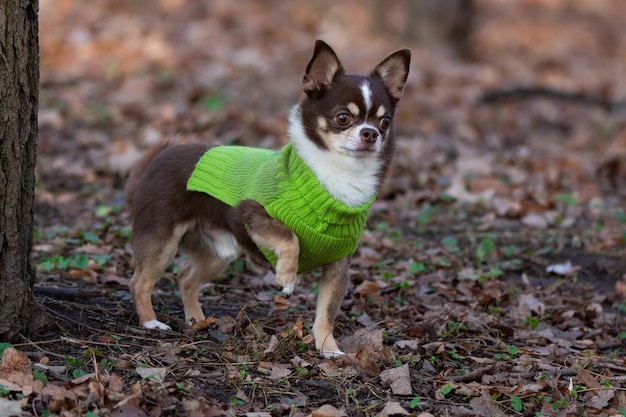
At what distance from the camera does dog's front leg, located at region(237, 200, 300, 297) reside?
4445 mm

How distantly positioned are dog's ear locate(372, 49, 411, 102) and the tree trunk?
1.90m

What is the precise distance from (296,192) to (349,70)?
9.42 meters

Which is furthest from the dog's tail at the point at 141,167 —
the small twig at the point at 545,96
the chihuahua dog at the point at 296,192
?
the small twig at the point at 545,96

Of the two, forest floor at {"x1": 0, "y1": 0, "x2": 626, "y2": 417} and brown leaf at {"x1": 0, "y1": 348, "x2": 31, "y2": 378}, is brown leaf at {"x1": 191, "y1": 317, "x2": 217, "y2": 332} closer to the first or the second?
forest floor at {"x1": 0, "y1": 0, "x2": 626, "y2": 417}

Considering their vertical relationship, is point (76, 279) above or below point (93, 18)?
below

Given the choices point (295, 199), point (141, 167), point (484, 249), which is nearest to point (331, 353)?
point (295, 199)

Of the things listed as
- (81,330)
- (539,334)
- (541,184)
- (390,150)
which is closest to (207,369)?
(81,330)

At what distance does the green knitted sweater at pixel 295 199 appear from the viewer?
4.48m

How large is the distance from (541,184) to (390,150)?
4553mm

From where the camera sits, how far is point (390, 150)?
480cm

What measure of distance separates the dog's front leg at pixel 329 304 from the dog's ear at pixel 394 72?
1.02m

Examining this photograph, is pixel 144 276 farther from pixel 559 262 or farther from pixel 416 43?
pixel 416 43

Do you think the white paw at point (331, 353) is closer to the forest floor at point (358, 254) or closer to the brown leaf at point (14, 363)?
the forest floor at point (358, 254)

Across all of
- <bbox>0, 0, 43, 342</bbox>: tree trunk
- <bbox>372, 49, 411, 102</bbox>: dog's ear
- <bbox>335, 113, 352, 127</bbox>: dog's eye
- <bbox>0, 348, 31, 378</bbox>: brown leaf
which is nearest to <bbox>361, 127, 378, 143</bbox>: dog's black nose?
<bbox>335, 113, 352, 127</bbox>: dog's eye
